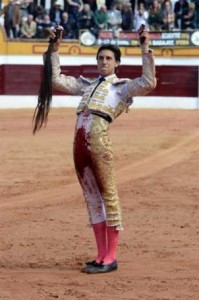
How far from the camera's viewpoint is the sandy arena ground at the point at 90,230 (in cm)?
639

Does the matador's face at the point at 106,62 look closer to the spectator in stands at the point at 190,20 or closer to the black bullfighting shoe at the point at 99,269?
the black bullfighting shoe at the point at 99,269

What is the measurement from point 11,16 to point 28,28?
→ 0.46 metres

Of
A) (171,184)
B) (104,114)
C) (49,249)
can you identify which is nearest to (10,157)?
(171,184)

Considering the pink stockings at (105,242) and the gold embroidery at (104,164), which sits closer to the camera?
the gold embroidery at (104,164)

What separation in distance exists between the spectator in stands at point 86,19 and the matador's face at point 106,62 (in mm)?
15440

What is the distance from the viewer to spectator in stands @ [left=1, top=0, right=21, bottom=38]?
854 inches

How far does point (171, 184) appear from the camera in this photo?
11352 millimetres

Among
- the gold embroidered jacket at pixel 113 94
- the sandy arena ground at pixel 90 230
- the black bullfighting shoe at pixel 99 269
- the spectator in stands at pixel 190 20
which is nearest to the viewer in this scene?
the sandy arena ground at pixel 90 230

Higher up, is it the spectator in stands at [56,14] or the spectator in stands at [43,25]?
the spectator in stands at [56,14]

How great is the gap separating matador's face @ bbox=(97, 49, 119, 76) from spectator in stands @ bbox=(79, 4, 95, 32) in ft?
50.7

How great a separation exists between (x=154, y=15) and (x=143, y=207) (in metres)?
12.6

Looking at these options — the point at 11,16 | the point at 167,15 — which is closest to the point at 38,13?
the point at 11,16

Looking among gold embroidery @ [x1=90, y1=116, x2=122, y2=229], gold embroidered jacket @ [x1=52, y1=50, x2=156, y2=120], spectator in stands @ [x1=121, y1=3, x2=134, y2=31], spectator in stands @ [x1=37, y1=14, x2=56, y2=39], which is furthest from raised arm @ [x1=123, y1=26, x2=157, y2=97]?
spectator in stands @ [x1=121, y1=3, x2=134, y2=31]

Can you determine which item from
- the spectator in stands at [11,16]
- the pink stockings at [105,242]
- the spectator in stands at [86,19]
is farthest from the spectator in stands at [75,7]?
the pink stockings at [105,242]
